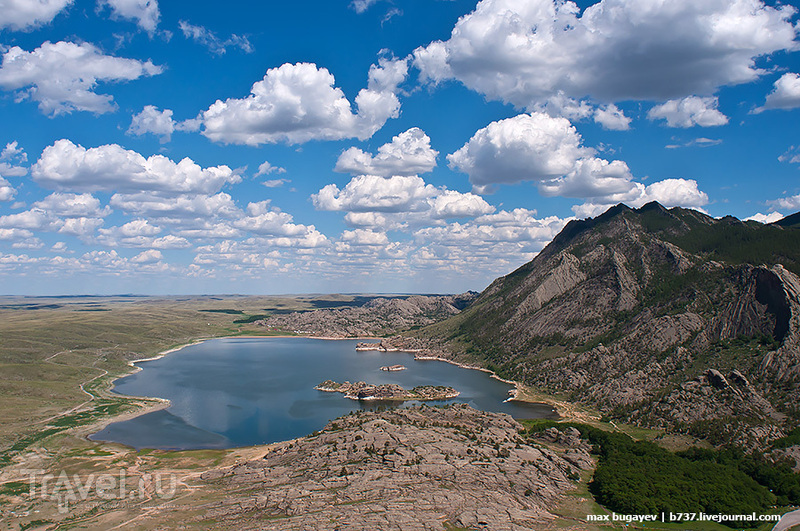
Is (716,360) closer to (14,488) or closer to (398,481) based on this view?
(398,481)

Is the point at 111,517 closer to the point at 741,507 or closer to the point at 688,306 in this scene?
the point at 741,507

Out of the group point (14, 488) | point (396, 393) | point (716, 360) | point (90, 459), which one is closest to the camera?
point (14, 488)

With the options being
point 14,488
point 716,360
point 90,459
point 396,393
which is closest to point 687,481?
point 716,360

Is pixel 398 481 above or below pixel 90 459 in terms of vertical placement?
above

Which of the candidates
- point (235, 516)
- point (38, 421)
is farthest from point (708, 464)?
point (38, 421)

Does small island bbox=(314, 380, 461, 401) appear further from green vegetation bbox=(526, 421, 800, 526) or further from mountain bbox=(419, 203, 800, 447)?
green vegetation bbox=(526, 421, 800, 526)
